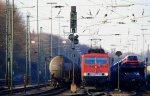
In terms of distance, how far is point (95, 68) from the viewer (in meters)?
44.4

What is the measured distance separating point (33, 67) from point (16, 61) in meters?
8.48

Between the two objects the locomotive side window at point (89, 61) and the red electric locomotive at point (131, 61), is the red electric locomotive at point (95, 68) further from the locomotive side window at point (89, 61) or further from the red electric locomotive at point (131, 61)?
the red electric locomotive at point (131, 61)

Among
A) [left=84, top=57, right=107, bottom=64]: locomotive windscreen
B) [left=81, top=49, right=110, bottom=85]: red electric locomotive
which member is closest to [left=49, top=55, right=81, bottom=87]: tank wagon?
[left=81, top=49, right=110, bottom=85]: red electric locomotive

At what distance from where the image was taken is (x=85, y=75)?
44156 millimetres

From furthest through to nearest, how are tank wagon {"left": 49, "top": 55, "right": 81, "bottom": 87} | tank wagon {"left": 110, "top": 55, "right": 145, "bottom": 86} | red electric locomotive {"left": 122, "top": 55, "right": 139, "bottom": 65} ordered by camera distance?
tank wagon {"left": 49, "top": 55, "right": 81, "bottom": 87} → red electric locomotive {"left": 122, "top": 55, "right": 139, "bottom": 65} → tank wagon {"left": 110, "top": 55, "right": 145, "bottom": 86}

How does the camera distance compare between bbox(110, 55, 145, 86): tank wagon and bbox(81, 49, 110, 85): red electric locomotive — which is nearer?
bbox(81, 49, 110, 85): red electric locomotive

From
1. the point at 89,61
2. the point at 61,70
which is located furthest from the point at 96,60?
the point at 61,70

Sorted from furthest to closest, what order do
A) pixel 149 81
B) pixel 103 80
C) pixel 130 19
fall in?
pixel 149 81, pixel 130 19, pixel 103 80

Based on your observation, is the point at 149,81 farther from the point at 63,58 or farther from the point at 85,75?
the point at 85,75

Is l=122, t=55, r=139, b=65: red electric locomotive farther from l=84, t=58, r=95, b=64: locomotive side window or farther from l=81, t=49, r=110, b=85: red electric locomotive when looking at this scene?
l=84, t=58, r=95, b=64: locomotive side window

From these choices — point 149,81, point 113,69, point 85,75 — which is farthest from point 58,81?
point 149,81

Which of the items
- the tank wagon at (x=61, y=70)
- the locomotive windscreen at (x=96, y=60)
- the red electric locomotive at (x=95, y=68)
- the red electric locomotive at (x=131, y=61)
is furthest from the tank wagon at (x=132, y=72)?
the tank wagon at (x=61, y=70)

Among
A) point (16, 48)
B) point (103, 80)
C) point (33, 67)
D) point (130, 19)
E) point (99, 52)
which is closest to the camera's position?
point (103, 80)

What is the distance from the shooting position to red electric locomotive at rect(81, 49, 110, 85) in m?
43.8
